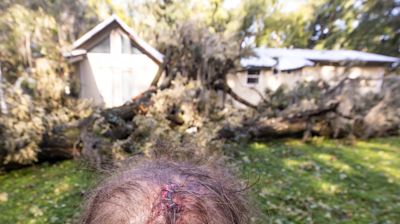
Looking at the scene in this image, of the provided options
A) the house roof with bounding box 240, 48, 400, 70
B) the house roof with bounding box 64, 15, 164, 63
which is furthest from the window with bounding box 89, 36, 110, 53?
the house roof with bounding box 240, 48, 400, 70

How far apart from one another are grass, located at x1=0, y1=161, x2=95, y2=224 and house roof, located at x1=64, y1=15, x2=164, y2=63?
6.22 m

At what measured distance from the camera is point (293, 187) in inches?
168

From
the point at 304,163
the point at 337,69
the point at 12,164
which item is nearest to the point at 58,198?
the point at 12,164

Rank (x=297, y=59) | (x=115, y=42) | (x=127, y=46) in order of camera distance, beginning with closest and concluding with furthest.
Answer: (x=115, y=42), (x=127, y=46), (x=297, y=59)

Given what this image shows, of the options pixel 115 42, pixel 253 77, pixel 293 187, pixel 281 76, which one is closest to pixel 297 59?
pixel 281 76

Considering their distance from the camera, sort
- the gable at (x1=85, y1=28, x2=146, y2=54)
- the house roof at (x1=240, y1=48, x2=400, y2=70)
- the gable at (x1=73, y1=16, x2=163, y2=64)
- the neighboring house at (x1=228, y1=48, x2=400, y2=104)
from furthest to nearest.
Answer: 1. the neighboring house at (x1=228, y1=48, x2=400, y2=104)
2. the house roof at (x1=240, y1=48, x2=400, y2=70)
3. the gable at (x1=85, y1=28, x2=146, y2=54)
4. the gable at (x1=73, y1=16, x2=163, y2=64)

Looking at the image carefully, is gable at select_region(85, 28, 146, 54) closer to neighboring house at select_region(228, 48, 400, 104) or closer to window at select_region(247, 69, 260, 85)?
neighboring house at select_region(228, 48, 400, 104)

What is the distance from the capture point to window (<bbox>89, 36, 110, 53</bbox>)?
11.0 m

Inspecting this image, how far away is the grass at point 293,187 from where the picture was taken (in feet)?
11.1

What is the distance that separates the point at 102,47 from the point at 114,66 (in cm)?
90

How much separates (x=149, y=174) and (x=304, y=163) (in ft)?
16.2

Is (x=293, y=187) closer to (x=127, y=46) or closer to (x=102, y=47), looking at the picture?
(x=127, y=46)

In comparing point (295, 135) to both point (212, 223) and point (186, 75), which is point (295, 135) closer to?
point (186, 75)

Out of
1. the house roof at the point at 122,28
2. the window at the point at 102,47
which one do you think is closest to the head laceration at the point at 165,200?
the house roof at the point at 122,28
